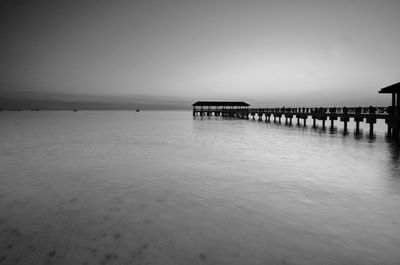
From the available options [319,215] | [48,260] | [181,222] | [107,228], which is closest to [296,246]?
[319,215]

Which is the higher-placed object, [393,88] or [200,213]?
[393,88]

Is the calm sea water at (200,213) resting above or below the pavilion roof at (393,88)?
below

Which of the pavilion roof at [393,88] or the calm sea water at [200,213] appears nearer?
the calm sea water at [200,213]

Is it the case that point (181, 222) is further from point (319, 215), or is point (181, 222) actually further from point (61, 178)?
point (61, 178)

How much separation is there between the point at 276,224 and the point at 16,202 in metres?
6.88

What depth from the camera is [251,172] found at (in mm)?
10906

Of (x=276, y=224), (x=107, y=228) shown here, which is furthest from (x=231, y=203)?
(x=107, y=228)

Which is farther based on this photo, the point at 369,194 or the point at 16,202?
the point at 369,194

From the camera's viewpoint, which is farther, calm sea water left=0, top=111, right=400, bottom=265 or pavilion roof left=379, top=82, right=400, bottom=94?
pavilion roof left=379, top=82, right=400, bottom=94

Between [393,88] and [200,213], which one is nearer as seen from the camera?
[200,213]

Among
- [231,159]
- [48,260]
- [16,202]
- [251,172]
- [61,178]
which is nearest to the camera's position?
[48,260]

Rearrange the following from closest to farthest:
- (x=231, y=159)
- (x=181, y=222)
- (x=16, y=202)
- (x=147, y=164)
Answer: (x=181, y=222) → (x=16, y=202) → (x=147, y=164) → (x=231, y=159)

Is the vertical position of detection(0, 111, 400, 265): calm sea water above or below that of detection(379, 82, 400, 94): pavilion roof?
below

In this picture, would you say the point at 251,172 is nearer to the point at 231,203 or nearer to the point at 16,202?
the point at 231,203
